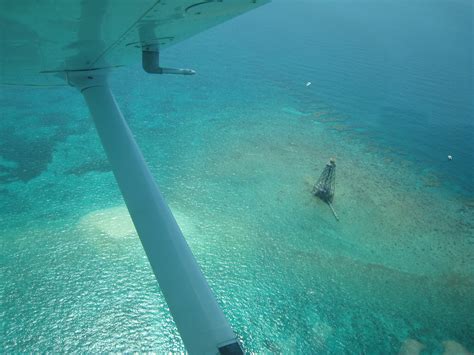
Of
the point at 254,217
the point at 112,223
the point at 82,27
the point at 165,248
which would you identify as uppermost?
the point at 82,27

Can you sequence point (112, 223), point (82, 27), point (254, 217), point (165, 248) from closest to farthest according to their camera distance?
1. point (82, 27)
2. point (165, 248)
3. point (112, 223)
4. point (254, 217)

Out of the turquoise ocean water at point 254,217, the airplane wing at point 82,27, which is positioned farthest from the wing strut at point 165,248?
the turquoise ocean water at point 254,217

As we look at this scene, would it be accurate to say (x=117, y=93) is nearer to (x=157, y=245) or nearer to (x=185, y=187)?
(x=185, y=187)

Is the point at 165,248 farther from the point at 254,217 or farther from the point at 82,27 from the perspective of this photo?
the point at 254,217

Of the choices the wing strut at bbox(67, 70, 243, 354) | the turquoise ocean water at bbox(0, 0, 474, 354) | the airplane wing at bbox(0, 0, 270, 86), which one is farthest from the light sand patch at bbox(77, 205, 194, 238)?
the wing strut at bbox(67, 70, 243, 354)

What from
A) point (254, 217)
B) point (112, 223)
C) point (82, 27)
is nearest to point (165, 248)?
point (82, 27)

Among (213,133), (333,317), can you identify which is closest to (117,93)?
(213,133)
